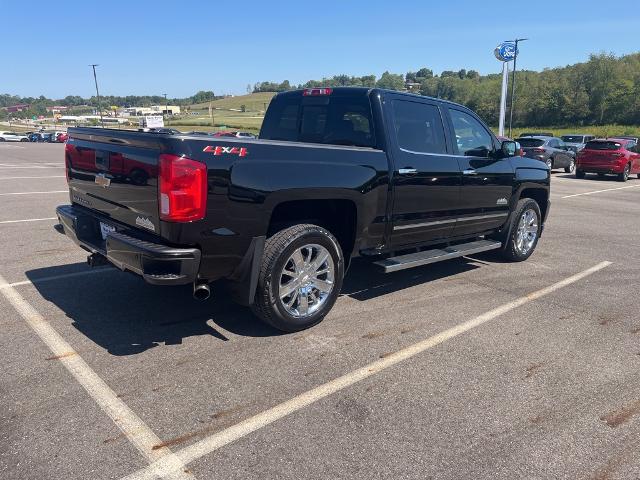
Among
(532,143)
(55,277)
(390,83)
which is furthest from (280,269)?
(532,143)

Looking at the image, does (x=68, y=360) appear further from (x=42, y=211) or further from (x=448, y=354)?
(x=42, y=211)

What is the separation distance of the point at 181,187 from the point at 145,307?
1690mm

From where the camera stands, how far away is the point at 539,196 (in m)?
7.07

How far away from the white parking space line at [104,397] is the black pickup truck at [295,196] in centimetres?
69

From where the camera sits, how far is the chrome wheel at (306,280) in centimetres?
406

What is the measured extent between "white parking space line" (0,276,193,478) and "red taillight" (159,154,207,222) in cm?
113

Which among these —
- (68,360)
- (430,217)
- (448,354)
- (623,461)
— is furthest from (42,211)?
(623,461)

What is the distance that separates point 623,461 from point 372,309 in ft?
7.88

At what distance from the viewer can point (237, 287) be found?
150 inches

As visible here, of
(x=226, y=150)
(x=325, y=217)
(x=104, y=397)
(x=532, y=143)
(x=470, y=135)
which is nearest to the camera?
(x=104, y=397)

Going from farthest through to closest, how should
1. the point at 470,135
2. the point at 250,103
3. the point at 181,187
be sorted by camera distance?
the point at 250,103
the point at 470,135
the point at 181,187

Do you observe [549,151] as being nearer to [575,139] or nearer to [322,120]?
[575,139]

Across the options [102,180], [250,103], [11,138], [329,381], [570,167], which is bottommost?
[570,167]

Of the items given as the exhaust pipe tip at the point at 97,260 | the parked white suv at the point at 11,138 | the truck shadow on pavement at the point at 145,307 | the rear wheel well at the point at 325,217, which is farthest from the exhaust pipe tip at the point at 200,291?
the parked white suv at the point at 11,138
